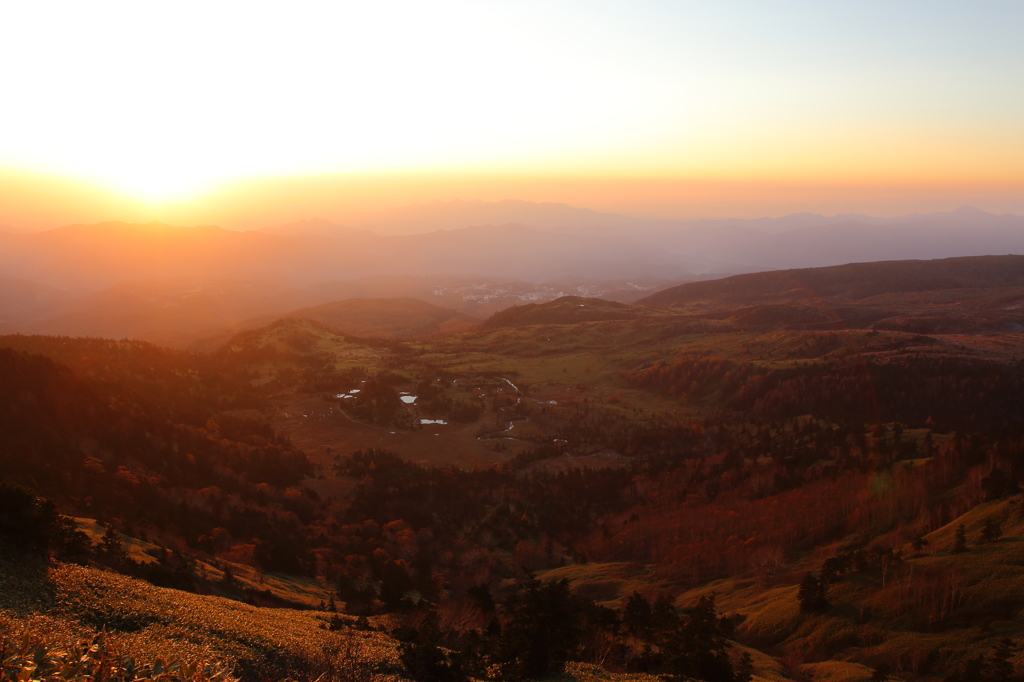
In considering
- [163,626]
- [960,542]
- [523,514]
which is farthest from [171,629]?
[523,514]

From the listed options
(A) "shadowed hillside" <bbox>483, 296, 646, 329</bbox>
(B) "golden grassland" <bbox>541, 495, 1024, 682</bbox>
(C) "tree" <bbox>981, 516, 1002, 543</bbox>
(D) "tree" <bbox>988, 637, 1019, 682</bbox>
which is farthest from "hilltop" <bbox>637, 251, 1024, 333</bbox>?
(D) "tree" <bbox>988, 637, 1019, 682</bbox>

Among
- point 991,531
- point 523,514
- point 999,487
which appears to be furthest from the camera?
point 523,514

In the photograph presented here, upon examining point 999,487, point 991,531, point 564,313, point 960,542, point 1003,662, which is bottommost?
point 564,313

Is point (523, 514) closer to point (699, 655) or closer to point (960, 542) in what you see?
point (699, 655)

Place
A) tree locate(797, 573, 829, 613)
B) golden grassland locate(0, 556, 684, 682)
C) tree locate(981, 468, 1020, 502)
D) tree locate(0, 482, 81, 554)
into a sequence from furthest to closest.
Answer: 1. tree locate(981, 468, 1020, 502)
2. tree locate(797, 573, 829, 613)
3. tree locate(0, 482, 81, 554)
4. golden grassland locate(0, 556, 684, 682)

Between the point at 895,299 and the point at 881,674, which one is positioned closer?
the point at 881,674

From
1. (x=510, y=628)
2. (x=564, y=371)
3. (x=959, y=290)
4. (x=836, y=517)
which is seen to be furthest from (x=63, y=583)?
(x=959, y=290)

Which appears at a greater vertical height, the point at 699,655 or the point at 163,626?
the point at 163,626

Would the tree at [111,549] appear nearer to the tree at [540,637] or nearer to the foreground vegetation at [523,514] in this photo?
the foreground vegetation at [523,514]

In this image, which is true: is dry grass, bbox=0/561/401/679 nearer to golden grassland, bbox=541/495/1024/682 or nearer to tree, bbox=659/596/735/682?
tree, bbox=659/596/735/682
